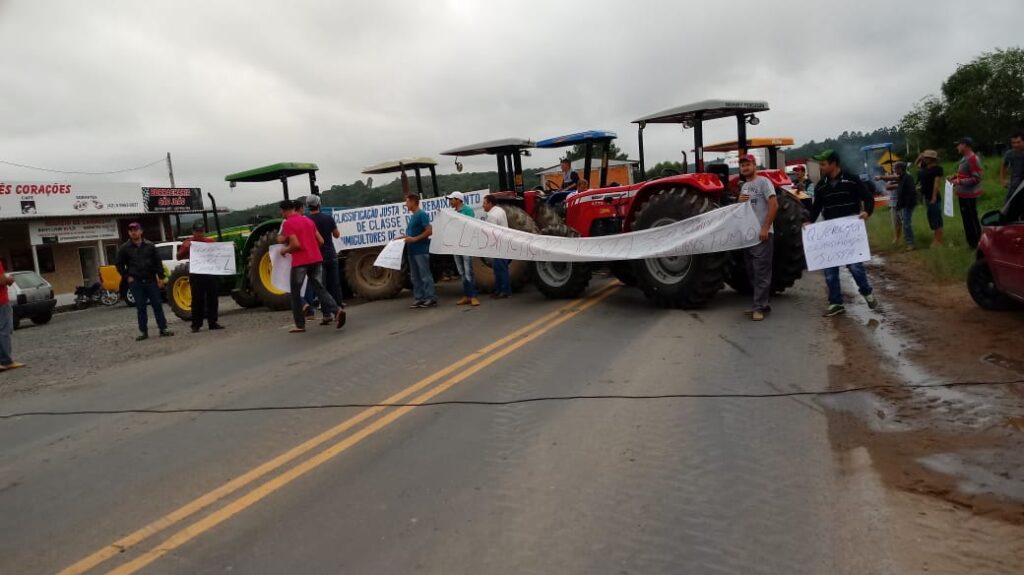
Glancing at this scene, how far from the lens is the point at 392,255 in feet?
41.1

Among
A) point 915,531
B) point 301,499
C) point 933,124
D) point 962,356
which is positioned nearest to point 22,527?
point 301,499

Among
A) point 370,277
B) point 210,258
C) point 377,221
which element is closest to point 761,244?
point 377,221

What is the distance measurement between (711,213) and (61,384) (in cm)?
785

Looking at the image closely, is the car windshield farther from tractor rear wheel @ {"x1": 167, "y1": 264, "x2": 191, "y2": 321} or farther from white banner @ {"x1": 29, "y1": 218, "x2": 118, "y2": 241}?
white banner @ {"x1": 29, "y1": 218, "x2": 118, "y2": 241}

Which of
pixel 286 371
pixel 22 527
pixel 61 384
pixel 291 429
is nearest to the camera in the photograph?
pixel 22 527

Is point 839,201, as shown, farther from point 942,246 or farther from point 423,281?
point 423,281

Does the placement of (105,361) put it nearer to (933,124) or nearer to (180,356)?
(180,356)

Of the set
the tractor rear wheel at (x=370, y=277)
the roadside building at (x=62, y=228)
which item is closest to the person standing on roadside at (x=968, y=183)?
the tractor rear wheel at (x=370, y=277)

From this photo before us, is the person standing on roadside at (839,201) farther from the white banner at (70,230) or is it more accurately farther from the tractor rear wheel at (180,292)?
the white banner at (70,230)

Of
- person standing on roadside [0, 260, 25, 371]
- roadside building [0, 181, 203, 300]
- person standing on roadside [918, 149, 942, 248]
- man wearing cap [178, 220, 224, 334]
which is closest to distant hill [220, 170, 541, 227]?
man wearing cap [178, 220, 224, 334]

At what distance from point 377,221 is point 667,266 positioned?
5.72 m

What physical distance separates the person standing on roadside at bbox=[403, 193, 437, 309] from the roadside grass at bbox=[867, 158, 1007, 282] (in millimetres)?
7658

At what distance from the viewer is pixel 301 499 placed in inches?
163

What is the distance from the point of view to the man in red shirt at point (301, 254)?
386 inches
